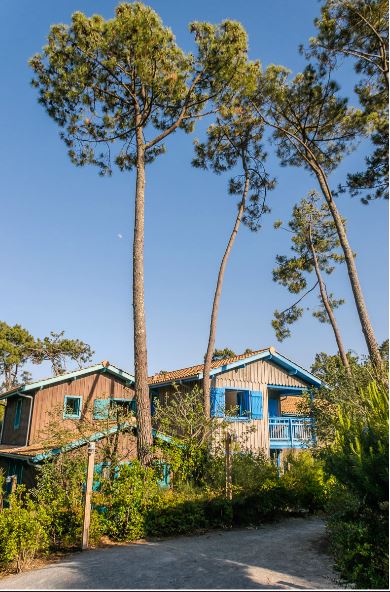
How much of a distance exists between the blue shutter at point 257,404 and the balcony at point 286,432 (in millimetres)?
731

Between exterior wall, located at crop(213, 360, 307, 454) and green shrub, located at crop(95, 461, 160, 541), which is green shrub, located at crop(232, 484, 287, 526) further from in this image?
exterior wall, located at crop(213, 360, 307, 454)

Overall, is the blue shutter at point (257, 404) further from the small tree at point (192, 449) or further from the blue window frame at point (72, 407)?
the blue window frame at point (72, 407)

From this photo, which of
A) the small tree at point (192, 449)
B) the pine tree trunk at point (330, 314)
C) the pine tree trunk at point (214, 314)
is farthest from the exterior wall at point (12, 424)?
the pine tree trunk at point (330, 314)

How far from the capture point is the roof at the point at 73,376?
740 inches

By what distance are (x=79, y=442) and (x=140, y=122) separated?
1155 centimetres

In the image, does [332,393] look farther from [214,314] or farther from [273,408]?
[273,408]

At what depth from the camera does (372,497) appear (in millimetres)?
5488

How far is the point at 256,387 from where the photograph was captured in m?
21.9

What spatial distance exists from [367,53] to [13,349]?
42793 mm

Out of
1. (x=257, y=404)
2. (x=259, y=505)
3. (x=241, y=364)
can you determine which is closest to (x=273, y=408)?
A: (x=257, y=404)

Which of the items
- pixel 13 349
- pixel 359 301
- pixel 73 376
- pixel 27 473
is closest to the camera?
pixel 359 301

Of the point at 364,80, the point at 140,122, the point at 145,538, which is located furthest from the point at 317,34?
the point at 145,538

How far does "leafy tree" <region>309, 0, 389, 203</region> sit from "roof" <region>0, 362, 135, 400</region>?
13.2 metres

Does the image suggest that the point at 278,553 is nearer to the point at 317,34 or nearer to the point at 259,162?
the point at 317,34
